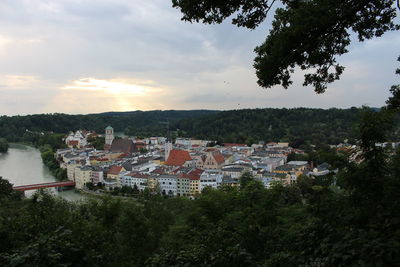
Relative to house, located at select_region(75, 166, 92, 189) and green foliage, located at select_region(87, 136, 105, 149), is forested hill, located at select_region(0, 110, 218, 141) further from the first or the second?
house, located at select_region(75, 166, 92, 189)

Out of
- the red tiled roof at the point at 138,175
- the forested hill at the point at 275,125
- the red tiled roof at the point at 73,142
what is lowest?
the red tiled roof at the point at 138,175

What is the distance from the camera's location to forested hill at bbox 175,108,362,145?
32.0m

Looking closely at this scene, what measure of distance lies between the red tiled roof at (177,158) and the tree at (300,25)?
62.6ft

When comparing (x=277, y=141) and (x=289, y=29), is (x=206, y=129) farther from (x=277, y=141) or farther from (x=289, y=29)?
(x=289, y=29)

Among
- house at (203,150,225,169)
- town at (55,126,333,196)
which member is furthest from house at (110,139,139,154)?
house at (203,150,225,169)

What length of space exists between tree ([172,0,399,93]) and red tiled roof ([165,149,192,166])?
19088 millimetres

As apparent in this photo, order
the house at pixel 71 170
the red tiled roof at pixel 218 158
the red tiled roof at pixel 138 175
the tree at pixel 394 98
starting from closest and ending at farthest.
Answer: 1. the tree at pixel 394 98
2. the red tiled roof at pixel 138 175
3. the house at pixel 71 170
4. the red tiled roof at pixel 218 158

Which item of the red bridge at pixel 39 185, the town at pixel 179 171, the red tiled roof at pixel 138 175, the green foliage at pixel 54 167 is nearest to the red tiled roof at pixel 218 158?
the town at pixel 179 171

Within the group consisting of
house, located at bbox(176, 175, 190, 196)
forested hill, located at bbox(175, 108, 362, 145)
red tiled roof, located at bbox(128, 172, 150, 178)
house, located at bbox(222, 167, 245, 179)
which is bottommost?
house, located at bbox(176, 175, 190, 196)

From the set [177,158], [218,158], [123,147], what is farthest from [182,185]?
[123,147]

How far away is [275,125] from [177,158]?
19.2m

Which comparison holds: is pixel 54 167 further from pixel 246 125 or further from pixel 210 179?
pixel 246 125

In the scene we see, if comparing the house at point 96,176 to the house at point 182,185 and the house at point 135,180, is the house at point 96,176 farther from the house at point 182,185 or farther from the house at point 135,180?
the house at point 182,185

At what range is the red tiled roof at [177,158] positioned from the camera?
2130 cm
